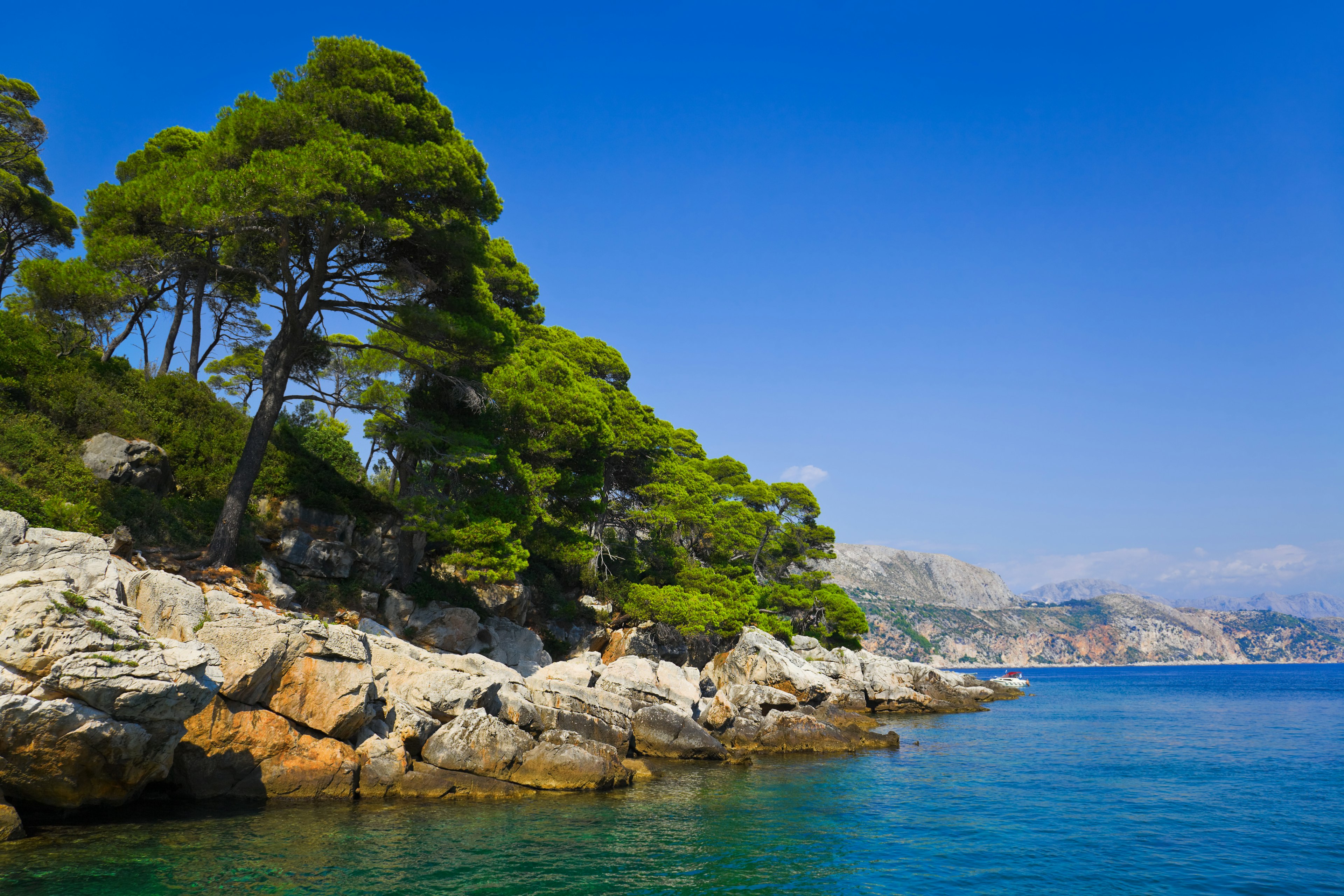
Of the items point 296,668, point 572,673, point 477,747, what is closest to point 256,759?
point 296,668

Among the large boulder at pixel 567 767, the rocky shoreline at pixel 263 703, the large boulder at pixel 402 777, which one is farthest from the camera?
the large boulder at pixel 567 767

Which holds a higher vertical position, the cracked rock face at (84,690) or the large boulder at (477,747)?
the cracked rock face at (84,690)

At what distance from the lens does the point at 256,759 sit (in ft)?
46.2

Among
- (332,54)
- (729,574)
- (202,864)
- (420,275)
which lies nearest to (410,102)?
(332,54)

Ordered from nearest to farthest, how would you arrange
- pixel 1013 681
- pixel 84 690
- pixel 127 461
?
pixel 84 690 → pixel 127 461 → pixel 1013 681

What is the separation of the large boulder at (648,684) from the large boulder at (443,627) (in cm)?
480

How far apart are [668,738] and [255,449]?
14456mm

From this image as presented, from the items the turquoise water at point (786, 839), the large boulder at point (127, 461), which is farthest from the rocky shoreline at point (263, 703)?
the large boulder at point (127, 461)

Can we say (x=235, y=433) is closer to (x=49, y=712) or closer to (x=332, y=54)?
(x=332, y=54)

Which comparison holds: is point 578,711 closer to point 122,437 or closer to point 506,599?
point 506,599

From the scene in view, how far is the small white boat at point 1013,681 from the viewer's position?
238 feet

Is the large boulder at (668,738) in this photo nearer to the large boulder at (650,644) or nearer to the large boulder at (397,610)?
the large boulder at (397,610)

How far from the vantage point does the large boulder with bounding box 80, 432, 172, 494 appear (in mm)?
18641

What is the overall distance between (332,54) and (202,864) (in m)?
18.8
